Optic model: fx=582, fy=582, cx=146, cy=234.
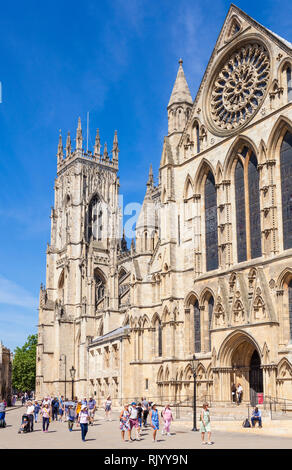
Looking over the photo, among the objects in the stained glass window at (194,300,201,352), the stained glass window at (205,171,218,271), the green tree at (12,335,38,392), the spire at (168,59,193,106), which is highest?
the spire at (168,59,193,106)

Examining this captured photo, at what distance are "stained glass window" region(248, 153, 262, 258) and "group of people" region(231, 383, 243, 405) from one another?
308 inches

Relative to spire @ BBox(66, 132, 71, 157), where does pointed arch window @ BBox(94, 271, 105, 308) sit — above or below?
below

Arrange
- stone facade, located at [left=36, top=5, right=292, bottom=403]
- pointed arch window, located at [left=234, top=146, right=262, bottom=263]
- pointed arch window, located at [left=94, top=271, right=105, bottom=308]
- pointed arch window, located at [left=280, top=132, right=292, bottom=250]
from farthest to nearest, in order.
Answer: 1. pointed arch window, located at [left=94, top=271, right=105, bottom=308]
2. pointed arch window, located at [left=234, top=146, right=262, bottom=263]
3. stone facade, located at [left=36, top=5, right=292, bottom=403]
4. pointed arch window, located at [left=280, top=132, right=292, bottom=250]

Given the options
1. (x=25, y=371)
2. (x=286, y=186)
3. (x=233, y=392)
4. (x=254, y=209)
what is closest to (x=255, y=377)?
(x=233, y=392)

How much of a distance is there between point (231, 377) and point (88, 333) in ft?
137

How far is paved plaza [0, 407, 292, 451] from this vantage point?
20.9 meters

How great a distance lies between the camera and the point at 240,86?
127 feet

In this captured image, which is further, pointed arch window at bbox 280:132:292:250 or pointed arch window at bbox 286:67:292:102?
pointed arch window at bbox 286:67:292:102

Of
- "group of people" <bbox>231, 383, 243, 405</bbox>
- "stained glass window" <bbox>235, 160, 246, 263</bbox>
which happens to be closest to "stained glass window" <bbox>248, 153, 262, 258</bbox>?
"stained glass window" <bbox>235, 160, 246, 263</bbox>

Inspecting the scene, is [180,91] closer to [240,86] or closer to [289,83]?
[240,86]

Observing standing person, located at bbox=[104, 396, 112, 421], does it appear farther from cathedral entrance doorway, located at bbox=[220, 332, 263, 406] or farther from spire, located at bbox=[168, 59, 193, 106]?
spire, located at bbox=[168, 59, 193, 106]

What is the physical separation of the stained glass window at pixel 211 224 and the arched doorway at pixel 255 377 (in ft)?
21.4
